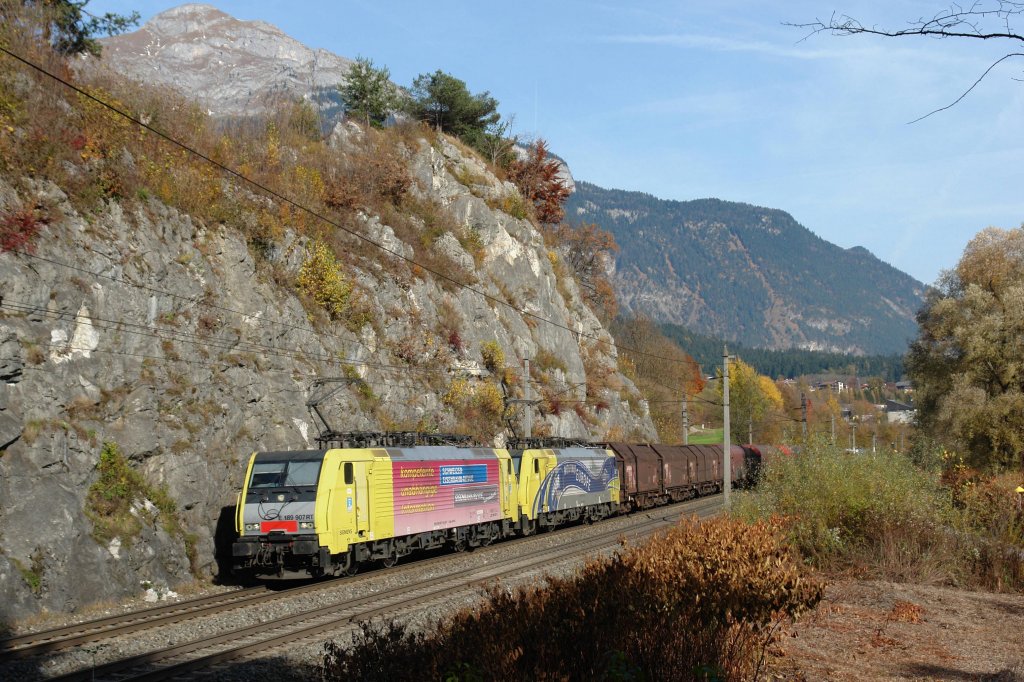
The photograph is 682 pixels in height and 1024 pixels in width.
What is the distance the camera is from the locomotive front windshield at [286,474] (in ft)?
64.4

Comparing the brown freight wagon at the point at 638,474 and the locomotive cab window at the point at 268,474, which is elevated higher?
the locomotive cab window at the point at 268,474

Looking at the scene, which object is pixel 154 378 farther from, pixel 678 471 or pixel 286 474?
pixel 678 471

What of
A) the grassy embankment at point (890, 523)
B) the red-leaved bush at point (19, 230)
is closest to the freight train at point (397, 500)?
the red-leaved bush at point (19, 230)

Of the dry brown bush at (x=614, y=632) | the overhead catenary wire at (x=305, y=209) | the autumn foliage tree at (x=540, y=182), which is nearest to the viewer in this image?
the dry brown bush at (x=614, y=632)

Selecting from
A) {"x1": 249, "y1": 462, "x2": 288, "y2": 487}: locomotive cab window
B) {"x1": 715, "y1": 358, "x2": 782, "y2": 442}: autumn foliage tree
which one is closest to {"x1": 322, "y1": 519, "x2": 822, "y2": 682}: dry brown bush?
{"x1": 249, "y1": 462, "x2": 288, "y2": 487}: locomotive cab window

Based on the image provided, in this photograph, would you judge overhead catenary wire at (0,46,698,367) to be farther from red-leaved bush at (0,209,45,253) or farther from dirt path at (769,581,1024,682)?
dirt path at (769,581,1024,682)

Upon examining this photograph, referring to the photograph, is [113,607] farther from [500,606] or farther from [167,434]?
[500,606]

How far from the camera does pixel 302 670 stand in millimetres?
11664

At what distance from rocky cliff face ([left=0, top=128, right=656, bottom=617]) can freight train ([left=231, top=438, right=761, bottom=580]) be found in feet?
6.97

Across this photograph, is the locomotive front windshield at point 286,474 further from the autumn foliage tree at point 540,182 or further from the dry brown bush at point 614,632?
the autumn foliage tree at point 540,182

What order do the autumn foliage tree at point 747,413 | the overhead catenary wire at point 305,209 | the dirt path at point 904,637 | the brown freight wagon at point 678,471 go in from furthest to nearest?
the autumn foliage tree at point 747,413 < the brown freight wagon at point 678,471 < the overhead catenary wire at point 305,209 < the dirt path at point 904,637

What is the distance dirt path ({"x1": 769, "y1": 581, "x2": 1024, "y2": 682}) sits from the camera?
10.4 metres

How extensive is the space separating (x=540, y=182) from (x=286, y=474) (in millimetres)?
45882

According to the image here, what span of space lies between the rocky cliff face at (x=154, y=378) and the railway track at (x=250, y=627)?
1867 mm
